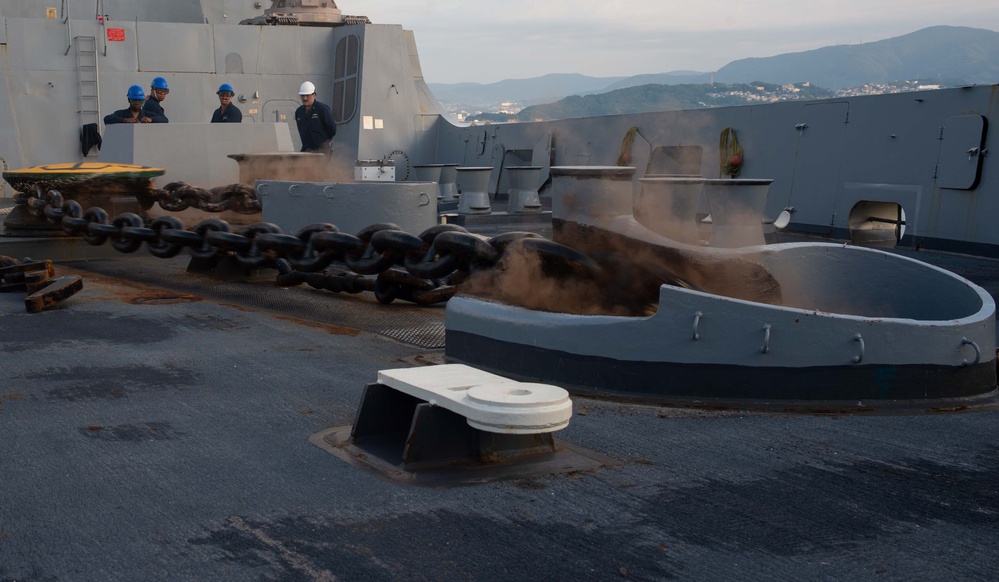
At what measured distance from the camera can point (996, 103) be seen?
23.5ft

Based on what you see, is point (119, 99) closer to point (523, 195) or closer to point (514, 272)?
point (523, 195)

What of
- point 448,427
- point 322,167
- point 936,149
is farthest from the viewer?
point 322,167

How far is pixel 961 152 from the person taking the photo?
7.50m

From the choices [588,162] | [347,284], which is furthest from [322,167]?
[588,162]

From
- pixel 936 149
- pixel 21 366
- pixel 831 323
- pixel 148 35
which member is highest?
pixel 148 35

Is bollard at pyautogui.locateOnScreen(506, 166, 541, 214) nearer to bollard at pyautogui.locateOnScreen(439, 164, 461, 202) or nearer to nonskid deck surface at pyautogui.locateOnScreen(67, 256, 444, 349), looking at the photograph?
bollard at pyautogui.locateOnScreen(439, 164, 461, 202)

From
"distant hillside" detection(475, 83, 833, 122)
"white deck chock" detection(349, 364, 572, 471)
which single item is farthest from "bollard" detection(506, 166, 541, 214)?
"white deck chock" detection(349, 364, 572, 471)

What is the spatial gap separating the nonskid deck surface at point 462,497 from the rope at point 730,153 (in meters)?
7.23

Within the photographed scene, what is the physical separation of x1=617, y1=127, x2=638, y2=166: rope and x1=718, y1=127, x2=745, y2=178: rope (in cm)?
118

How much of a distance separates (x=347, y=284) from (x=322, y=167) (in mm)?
3209

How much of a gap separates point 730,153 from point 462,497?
8483 mm

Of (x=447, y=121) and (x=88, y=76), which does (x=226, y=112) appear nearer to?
(x=88, y=76)

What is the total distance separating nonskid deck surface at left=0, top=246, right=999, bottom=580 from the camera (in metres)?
1.84

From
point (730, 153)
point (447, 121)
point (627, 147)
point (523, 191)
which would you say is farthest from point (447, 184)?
point (730, 153)
